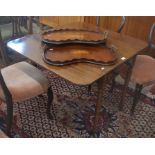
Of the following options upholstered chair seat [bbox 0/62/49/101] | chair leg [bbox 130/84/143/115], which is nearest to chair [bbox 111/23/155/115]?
chair leg [bbox 130/84/143/115]

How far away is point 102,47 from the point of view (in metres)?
1.53

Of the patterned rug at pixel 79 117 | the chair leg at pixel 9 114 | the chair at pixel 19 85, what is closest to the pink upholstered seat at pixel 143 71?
the patterned rug at pixel 79 117

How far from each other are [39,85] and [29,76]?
118 millimetres

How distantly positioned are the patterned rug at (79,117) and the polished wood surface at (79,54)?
668mm

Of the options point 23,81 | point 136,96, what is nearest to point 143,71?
point 136,96

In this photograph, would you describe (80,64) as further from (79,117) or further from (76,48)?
(79,117)

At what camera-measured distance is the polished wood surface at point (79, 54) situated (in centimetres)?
135

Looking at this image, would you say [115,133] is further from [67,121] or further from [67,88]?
[67,88]

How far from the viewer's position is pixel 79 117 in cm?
190

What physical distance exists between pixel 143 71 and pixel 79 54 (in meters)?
0.71

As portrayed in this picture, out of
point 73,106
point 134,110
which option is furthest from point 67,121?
point 134,110

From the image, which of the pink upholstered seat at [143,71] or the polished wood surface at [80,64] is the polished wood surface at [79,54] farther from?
the pink upholstered seat at [143,71]

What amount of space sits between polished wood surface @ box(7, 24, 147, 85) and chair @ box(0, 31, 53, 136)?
0.74 ft
